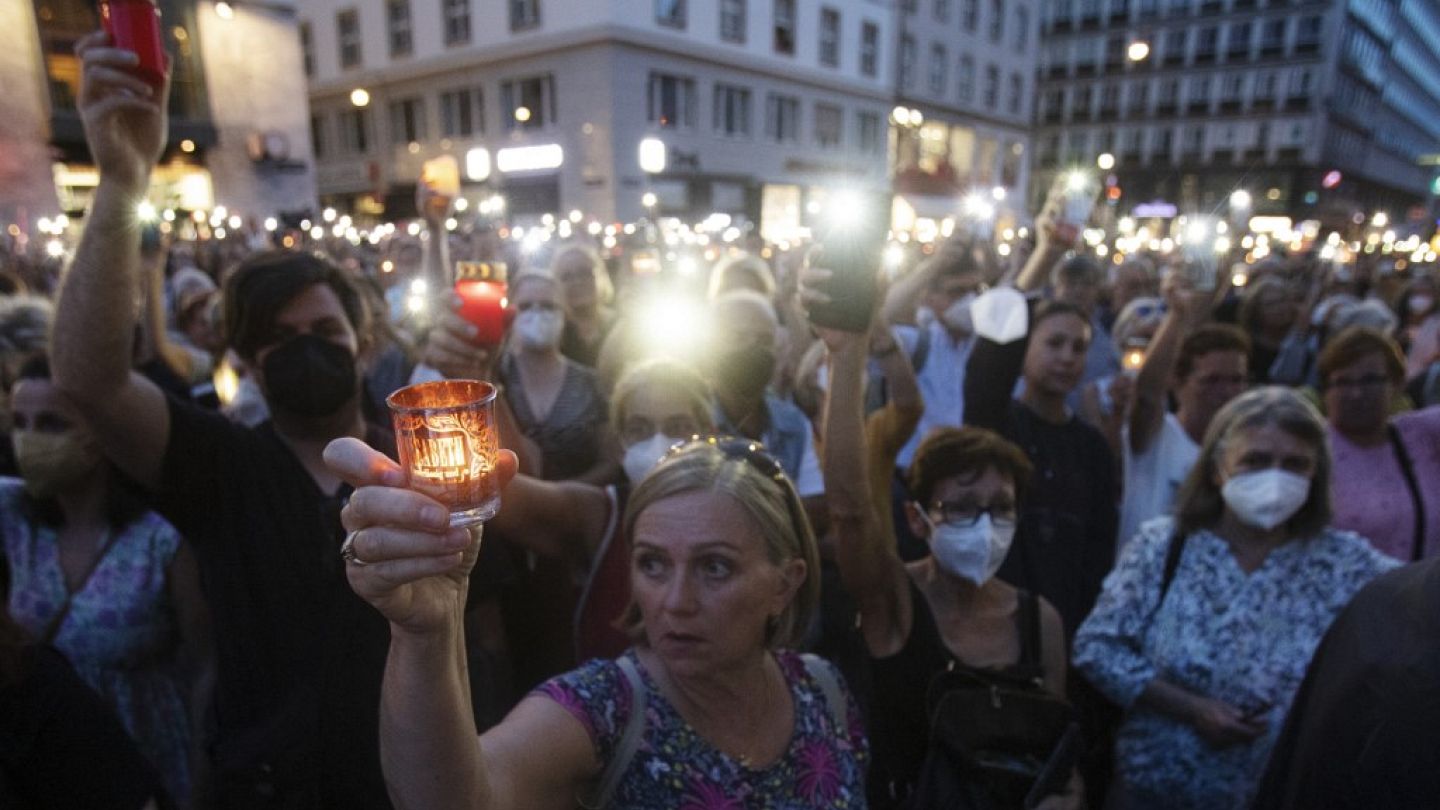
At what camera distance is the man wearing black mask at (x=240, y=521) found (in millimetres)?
1706

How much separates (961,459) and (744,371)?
3.56ft

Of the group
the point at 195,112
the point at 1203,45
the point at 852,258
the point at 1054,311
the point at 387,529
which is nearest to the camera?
the point at 387,529

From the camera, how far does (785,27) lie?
28828mm

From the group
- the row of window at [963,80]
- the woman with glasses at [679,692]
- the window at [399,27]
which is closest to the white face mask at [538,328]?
the woman with glasses at [679,692]

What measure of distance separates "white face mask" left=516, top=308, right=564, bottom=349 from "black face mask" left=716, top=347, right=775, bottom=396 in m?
0.99

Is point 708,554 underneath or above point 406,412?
underneath

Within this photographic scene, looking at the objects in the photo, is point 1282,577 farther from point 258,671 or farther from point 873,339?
point 258,671

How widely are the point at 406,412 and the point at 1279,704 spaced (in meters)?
2.61

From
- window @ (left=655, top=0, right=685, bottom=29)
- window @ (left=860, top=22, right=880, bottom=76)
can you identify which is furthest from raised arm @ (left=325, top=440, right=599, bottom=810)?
window @ (left=860, top=22, right=880, bottom=76)

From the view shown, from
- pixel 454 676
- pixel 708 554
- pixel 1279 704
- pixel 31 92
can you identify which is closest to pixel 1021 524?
pixel 1279 704

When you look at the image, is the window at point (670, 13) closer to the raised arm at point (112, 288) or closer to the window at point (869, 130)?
the window at point (869, 130)

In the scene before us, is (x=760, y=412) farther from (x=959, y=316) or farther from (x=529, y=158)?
(x=529, y=158)

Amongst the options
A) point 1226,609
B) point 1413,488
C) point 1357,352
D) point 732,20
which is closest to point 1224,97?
point 732,20

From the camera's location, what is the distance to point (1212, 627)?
2.42m
